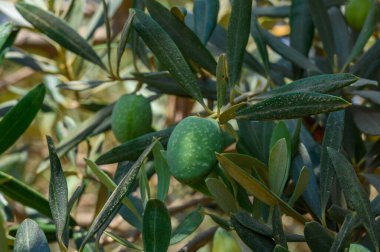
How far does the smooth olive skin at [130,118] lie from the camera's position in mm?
1143

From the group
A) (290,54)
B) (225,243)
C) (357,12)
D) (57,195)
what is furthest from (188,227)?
(357,12)

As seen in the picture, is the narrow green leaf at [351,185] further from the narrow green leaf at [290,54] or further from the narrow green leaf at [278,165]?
the narrow green leaf at [290,54]

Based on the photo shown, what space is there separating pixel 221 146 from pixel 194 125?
1.7 inches

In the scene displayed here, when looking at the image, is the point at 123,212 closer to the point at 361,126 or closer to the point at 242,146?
the point at 242,146

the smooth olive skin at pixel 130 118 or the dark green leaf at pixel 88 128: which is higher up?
the smooth olive skin at pixel 130 118

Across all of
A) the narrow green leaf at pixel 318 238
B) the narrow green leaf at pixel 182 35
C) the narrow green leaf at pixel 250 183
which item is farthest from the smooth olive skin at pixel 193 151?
the narrow green leaf at pixel 182 35

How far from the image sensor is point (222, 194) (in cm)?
91

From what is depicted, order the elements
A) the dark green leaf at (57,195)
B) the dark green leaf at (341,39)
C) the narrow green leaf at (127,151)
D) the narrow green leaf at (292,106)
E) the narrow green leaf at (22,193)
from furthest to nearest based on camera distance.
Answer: the dark green leaf at (341,39) < the narrow green leaf at (22,193) < the narrow green leaf at (127,151) < the dark green leaf at (57,195) < the narrow green leaf at (292,106)

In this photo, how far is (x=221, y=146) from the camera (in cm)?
87

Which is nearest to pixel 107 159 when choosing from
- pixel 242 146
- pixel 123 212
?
pixel 123 212

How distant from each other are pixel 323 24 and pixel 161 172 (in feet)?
1.45

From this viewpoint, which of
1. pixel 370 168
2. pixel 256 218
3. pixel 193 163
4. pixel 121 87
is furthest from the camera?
pixel 121 87

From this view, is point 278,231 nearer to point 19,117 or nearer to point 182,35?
point 182,35

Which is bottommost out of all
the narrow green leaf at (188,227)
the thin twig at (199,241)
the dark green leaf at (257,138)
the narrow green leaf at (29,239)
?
the thin twig at (199,241)
